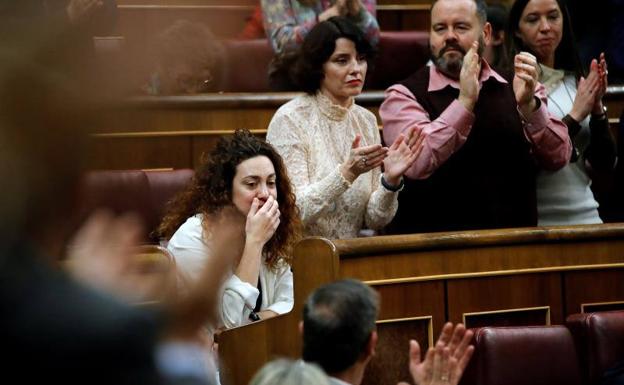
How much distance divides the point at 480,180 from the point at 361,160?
0.73 feet

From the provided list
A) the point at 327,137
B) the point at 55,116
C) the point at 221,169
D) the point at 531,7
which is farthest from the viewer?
the point at 531,7

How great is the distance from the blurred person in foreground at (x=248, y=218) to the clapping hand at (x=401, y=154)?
0.49ft

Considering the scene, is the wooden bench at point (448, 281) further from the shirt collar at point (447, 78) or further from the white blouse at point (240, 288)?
the shirt collar at point (447, 78)

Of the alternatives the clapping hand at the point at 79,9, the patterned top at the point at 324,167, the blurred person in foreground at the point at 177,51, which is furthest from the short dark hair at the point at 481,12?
the blurred person in foreground at the point at 177,51

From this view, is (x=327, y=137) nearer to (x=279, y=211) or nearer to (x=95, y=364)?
(x=279, y=211)

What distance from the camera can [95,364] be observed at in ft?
0.86

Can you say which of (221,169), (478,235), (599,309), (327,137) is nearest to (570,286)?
(599,309)

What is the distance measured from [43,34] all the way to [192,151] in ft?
5.71

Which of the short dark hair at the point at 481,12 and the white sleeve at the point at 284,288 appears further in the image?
the short dark hair at the point at 481,12

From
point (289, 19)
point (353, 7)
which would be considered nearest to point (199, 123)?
point (289, 19)

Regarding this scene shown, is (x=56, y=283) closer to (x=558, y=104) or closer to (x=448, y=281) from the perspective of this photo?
(x=448, y=281)

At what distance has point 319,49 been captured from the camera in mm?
1656

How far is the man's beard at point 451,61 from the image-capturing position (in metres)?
1.67

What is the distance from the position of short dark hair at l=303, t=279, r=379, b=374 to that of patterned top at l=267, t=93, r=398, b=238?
0.53 metres
